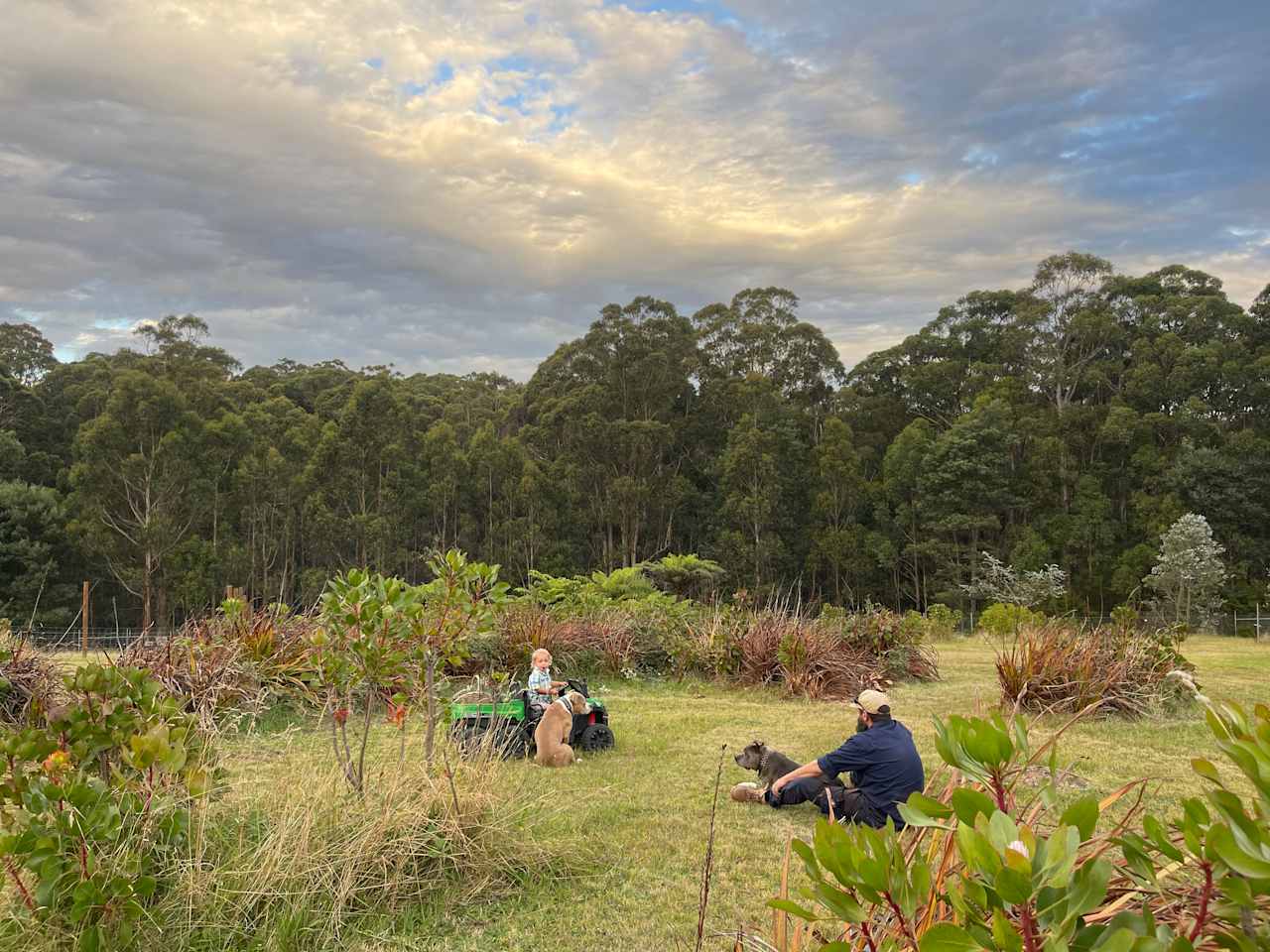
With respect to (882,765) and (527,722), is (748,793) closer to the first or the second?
(882,765)

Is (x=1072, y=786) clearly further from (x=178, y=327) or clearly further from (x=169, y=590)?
(x=178, y=327)

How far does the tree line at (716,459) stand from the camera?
30.5 meters

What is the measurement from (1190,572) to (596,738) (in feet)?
77.7

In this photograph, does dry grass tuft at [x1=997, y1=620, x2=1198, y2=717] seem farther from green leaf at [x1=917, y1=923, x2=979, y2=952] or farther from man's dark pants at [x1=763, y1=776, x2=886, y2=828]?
green leaf at [x1=917, y1=923, x2=979, y2=952]

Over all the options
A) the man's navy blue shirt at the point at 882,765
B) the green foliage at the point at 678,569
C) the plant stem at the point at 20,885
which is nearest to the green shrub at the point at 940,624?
the green foliage at the point at 678,569

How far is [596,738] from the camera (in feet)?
20.9

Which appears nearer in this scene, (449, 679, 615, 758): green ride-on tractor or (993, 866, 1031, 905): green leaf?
(993, 866, 1031, 905): green leaf

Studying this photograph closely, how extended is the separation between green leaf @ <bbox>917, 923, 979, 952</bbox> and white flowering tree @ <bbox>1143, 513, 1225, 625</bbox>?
26.9m

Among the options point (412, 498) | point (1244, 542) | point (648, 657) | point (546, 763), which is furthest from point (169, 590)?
point (1244, 542)

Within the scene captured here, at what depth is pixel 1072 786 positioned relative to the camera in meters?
5.08

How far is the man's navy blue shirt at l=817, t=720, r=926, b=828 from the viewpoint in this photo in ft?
14.3

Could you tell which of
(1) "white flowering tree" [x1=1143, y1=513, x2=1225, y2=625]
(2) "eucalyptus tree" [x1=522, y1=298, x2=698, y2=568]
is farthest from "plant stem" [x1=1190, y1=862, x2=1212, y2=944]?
(2) "eucalyptus tree" [x1=522, y1=298, x2=698, y2=568]

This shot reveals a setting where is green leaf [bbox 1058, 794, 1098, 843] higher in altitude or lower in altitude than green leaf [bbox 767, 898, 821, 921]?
higher

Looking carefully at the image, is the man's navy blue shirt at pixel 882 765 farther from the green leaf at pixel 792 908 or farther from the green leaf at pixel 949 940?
the green leaf at pixel 949 940
